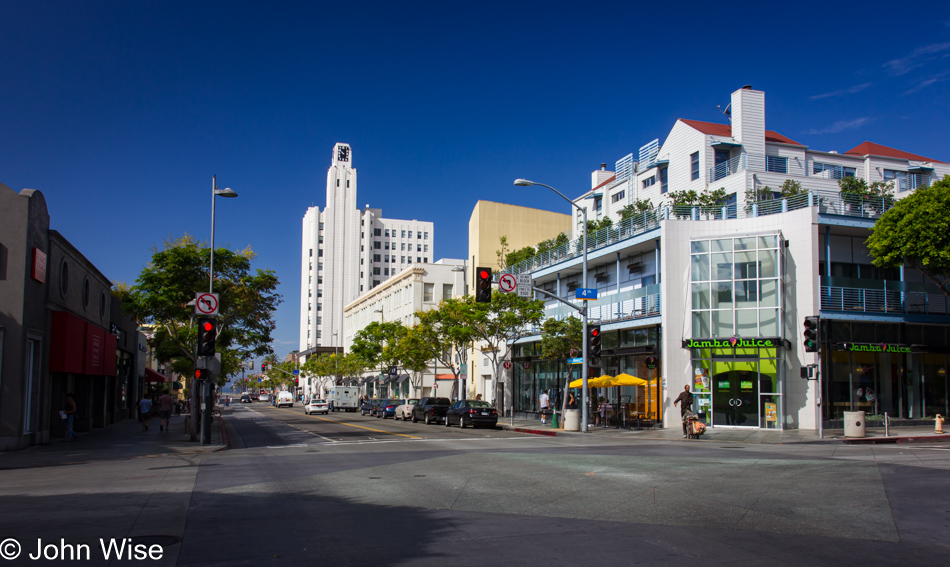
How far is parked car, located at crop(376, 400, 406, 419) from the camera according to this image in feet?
171

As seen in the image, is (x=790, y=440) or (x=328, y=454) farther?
(x=790, y=440)

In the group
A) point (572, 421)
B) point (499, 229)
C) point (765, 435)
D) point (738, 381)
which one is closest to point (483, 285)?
point (572, 421)

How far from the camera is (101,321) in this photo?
34312 mm

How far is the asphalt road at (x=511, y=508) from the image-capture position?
782 cm

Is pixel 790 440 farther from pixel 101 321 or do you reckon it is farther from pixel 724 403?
pixel 101 321

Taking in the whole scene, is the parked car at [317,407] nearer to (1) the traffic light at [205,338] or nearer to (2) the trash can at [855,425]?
(1) the traffic light at [205,338]

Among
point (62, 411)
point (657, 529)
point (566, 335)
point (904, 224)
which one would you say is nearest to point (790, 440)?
point (904, 224)

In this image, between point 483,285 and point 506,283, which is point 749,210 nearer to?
point 506,283

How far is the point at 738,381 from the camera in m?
31.8

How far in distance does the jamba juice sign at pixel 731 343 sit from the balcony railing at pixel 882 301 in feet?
10.3

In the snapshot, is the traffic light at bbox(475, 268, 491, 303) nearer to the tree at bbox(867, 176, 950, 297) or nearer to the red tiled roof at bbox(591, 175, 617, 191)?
the tree at bbox(867, 176, 950, 297)

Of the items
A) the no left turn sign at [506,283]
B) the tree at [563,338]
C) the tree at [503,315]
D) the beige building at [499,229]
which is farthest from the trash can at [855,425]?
the beige building at [499,229]

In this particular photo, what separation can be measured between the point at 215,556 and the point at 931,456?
17.9 meters

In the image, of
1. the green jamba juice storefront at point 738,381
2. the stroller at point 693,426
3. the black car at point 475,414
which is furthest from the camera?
the black car at point 475,414
